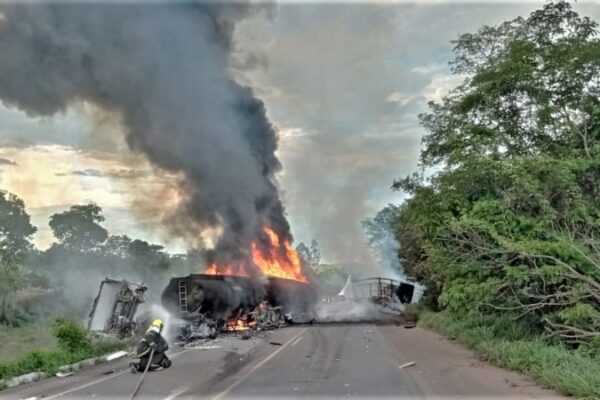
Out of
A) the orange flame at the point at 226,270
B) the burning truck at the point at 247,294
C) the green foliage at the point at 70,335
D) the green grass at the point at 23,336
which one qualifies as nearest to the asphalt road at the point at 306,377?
the green foliage at the point at 70,335

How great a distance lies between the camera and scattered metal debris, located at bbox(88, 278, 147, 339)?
17.9 m

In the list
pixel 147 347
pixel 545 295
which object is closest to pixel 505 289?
pixel 545 295

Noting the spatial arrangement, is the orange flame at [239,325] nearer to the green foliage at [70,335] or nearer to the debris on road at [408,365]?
the green foliage at [70,335]

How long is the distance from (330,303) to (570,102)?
76.0ft

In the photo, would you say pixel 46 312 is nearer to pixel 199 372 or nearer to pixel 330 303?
pixel 330 303

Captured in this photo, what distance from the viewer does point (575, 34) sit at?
1364 centimetres

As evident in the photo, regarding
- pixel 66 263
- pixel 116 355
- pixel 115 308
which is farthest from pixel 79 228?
pixel 116 355

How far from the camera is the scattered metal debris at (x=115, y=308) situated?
17938mm

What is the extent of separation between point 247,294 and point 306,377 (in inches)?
557

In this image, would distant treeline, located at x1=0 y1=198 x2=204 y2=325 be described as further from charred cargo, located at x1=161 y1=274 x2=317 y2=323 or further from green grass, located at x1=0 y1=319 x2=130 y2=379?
green grass, located at x1=0 y1=319 x2=130 y2=379

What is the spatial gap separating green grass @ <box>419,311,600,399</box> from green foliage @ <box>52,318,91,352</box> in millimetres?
9838

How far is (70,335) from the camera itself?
46.9ft

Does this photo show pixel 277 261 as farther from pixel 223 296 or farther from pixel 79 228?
pixel 79 228

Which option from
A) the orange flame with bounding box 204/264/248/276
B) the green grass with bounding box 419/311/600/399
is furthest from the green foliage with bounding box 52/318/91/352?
the orange flame with bounding box 204/264/248/276
